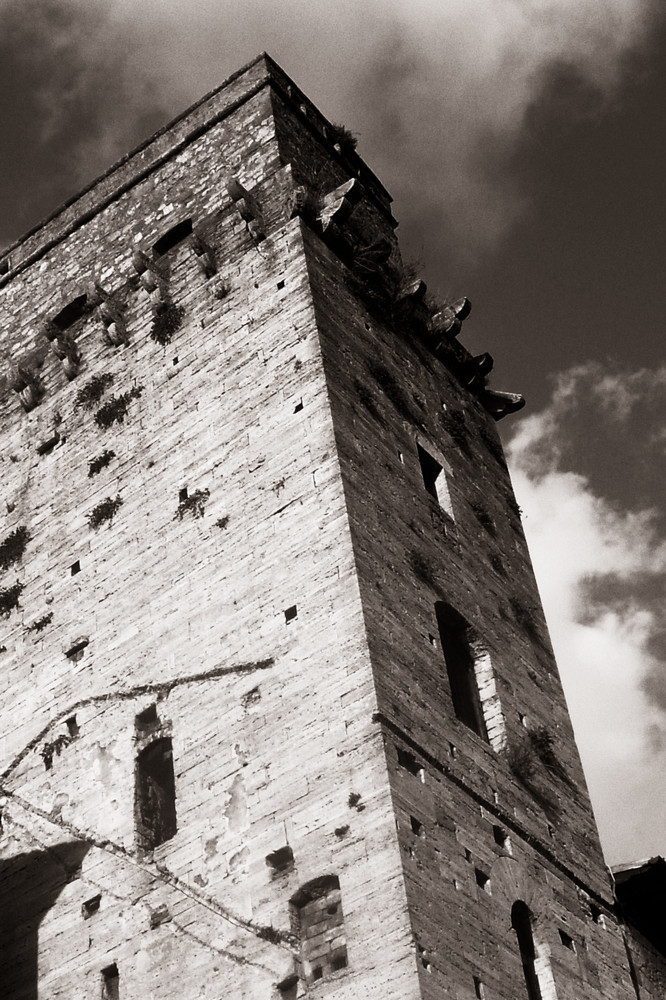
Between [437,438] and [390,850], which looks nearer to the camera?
[390,850]

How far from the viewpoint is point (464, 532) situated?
18.5 m

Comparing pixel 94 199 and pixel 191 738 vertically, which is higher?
pixel 94 199

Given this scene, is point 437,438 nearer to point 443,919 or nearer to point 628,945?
point 628,945

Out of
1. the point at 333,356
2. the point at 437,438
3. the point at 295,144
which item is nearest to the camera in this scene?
the point at 333,356

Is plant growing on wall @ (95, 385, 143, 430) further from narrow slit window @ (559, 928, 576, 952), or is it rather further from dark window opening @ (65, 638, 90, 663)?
narrow slit window @ (559, 928, 576, 952)

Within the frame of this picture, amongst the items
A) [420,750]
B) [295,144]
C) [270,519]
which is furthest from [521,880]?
[295,144]

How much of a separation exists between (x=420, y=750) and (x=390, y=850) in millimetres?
1376

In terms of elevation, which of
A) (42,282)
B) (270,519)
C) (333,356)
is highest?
(42,282)

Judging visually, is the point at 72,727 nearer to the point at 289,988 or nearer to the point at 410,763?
the point at 410,763

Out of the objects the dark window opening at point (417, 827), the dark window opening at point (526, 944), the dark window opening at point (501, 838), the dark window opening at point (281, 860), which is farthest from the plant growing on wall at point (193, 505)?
the dark window opening at point (526, 944)

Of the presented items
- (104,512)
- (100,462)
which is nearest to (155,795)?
(104,512)

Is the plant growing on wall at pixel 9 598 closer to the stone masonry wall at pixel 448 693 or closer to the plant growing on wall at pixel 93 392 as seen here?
the plant growing on wall at pixel 93 392

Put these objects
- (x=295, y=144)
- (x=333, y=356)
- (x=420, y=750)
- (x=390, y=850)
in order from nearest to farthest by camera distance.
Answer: (x=390, y=850), (x=420, y=750), (x=333, y=356), (x=295, y=144)

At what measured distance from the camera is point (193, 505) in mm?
17188
